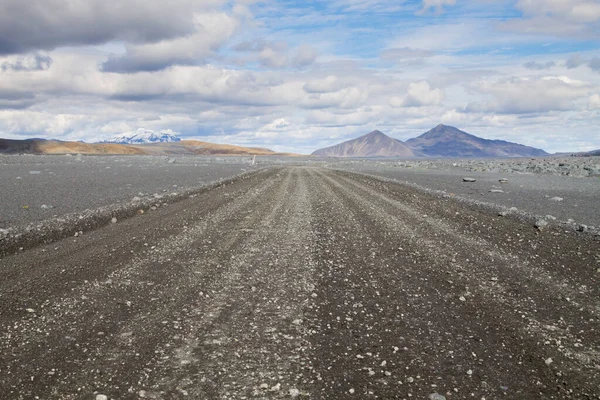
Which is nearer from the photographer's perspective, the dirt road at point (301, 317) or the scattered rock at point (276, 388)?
the scattered rock at point (276, 388)

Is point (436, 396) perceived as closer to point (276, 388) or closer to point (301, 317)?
point (276, 388)

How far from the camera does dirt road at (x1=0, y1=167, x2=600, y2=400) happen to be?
4.91 meters

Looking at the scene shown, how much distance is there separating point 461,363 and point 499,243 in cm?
741

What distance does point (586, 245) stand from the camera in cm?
1162

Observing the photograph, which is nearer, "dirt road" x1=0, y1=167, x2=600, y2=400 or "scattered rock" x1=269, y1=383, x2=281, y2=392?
"scattered rock" x1=269, y1=383, x2=281, y2=392

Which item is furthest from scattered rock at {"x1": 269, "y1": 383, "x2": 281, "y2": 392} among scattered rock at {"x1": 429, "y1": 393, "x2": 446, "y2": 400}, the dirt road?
scattered rock at {"x1": 429, "y1": 393, "x2": 446, "y2": 400}

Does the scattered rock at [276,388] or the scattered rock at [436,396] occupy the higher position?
the scattered rock at [436,396]

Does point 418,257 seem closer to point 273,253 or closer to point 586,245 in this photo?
point 273,253

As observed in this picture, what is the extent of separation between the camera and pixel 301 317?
6.63 meters

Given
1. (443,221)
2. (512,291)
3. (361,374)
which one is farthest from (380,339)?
(443,221)

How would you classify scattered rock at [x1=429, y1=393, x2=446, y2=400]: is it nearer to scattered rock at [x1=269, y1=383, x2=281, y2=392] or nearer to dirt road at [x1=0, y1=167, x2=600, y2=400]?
dirt road at [x1=0, y1=167, x2=600, y2=400]

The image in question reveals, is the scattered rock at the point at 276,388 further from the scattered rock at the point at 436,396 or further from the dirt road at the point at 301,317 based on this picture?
the scattered rock at the point at 436,396

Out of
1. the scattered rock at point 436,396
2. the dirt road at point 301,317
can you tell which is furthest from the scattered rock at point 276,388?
the scattered rock at point 436,396

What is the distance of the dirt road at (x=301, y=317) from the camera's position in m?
4.91
